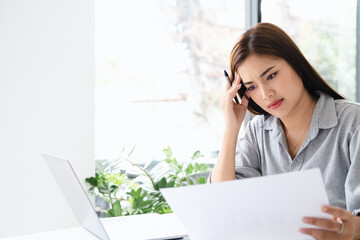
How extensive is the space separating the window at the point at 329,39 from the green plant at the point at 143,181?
885mm

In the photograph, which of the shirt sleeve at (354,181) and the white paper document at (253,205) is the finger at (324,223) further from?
the shirt sleeve at (354,181)

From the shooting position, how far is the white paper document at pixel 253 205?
0.87 meters

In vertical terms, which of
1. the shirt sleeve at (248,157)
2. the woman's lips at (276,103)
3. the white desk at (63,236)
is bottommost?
the white desk at (63,236)

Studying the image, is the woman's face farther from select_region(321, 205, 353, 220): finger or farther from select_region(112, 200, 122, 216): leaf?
select_region(112, 200, 122, 216): leaf

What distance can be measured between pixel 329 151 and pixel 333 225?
0.51 meters

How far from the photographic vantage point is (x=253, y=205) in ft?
3.01

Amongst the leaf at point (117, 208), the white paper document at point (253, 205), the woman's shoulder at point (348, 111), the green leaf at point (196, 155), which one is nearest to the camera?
the white paper document at point (253, 205)

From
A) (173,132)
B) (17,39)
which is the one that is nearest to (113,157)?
(173,132)

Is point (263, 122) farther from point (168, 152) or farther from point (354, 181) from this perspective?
point (168, 152)

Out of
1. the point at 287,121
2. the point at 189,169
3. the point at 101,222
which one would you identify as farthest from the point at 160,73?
the point at 101,222

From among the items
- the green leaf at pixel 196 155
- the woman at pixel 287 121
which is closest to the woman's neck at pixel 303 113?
the woman at pixel 287 121

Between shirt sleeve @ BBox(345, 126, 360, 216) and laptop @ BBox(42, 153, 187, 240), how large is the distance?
0.48 metres

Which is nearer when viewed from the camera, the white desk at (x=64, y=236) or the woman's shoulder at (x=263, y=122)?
the white desk at (x=64, y=236)

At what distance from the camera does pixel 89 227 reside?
1317mm
